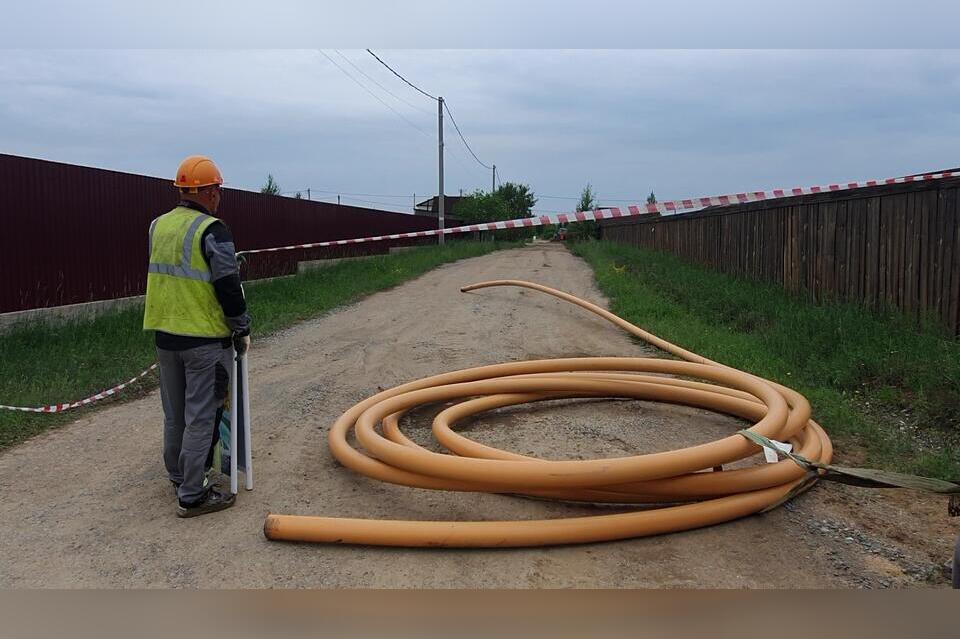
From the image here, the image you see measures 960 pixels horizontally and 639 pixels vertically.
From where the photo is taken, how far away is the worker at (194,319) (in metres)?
4.00

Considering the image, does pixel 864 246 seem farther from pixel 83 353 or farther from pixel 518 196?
pixel 518 196

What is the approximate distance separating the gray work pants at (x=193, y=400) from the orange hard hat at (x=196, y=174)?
0.94 meters

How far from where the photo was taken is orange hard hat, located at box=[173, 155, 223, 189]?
13.5ft

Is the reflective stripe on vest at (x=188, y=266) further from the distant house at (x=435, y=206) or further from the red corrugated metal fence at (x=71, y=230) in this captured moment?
the distant house at (x=435, y=206)

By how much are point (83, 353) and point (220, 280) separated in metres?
5.02

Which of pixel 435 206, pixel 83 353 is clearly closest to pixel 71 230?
pixel 83 353

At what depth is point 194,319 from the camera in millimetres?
3998

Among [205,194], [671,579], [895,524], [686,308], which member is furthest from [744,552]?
[686,308]

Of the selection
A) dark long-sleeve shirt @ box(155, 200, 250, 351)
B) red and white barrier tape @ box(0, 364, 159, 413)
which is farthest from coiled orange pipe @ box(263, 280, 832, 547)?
red and white barrier tape @ box(0, 364, 159, 413)

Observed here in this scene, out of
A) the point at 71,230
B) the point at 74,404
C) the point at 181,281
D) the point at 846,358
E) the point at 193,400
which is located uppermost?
the point at 71,230

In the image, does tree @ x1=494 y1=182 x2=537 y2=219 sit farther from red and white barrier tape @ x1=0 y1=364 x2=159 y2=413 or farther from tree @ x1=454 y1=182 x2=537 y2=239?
red and white barrier tape @ x1=0 y1=364 x2=159 y2=413

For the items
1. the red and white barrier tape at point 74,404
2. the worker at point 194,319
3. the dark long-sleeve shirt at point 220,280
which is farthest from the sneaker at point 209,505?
the red and white barrier tape at point 74,404

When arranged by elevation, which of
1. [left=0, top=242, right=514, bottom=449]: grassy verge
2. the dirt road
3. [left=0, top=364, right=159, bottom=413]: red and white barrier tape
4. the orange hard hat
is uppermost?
the orange hard hat

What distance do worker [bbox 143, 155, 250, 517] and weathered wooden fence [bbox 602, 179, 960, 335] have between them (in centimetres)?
664
